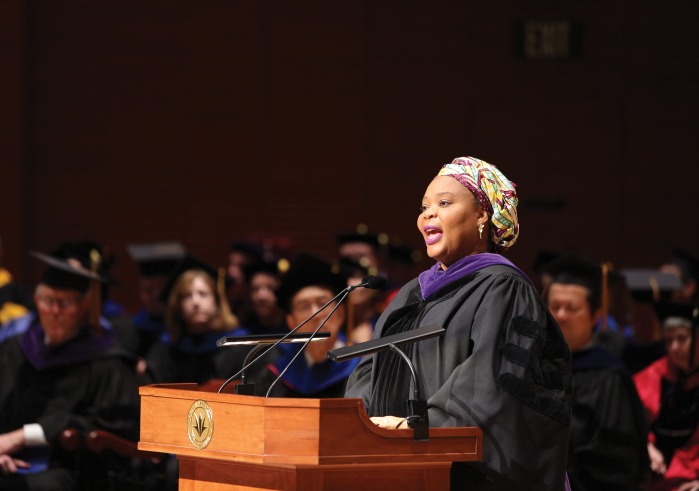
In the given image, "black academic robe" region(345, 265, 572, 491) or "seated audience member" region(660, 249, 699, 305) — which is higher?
"black academic robe" region(345, 265, 572, 491)

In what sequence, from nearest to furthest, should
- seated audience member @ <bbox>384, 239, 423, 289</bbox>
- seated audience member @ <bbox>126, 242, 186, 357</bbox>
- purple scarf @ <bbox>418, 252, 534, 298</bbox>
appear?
purple scarf @ <bbox>418, 252, 534, 298</bbox>, seated audience member @ <bbox>126, 242, 186, 357</bbox>, seated audience member @ <bbox>384, 239, 423, 289</bbox>

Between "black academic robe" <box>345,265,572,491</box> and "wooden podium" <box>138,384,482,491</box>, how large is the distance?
7.3 inches

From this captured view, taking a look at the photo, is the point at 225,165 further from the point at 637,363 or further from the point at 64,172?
the point at 637,363

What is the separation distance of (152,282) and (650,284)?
379 centimetres

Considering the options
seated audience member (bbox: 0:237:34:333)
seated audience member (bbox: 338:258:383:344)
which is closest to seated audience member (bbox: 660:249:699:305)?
seated audience member (bbox: 338:258:383:344)

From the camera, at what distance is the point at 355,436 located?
117 inches

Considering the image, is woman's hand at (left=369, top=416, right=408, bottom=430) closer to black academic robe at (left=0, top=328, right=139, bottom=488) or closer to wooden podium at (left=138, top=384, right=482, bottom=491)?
wooden podium at (left=138, top=384, right=482, bottom=491)

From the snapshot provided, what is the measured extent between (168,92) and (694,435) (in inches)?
266

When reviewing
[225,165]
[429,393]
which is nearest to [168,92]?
[225,165]

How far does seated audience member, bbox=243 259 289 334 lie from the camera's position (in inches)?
357

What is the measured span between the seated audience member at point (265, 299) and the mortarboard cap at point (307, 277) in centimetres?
167

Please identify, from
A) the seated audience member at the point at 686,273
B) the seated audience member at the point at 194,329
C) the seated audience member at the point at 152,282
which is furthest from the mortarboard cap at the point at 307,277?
the seated audience member at the point at 686,273

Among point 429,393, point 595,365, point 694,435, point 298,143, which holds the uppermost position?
point 298,143

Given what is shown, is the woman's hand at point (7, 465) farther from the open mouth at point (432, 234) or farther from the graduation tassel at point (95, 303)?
the open mouth at point (432, 234)
